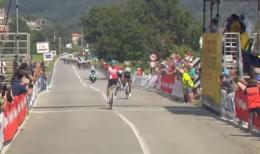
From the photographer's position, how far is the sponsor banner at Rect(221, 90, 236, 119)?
22.1 m

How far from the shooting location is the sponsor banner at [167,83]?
38.8m

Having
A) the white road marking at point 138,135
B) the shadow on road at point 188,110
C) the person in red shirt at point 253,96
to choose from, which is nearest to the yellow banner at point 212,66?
the shadow on road at point 188,110

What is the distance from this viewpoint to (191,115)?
81.0 feet

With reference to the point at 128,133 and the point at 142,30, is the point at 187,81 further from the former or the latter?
the point at 142,30

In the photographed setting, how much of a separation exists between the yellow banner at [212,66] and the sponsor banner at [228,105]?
23.8 inches

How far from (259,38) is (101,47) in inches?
2903

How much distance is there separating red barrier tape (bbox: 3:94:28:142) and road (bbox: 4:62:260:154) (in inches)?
9.7

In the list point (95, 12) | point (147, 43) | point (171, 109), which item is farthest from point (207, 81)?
point (95, 12)

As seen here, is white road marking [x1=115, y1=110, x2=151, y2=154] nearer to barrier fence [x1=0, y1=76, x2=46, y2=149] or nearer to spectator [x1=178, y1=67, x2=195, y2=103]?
barrier fence [x1=0, y1=76, x2=46, y2=149]

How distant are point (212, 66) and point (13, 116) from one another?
9.60m

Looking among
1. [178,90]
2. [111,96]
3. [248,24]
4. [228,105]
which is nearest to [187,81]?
[178,90]

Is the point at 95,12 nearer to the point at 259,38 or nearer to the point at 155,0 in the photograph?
the point at 155,0

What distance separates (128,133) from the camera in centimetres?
1888

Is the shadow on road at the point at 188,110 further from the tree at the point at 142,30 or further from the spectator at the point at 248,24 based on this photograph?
the tree at the point at 142,30
